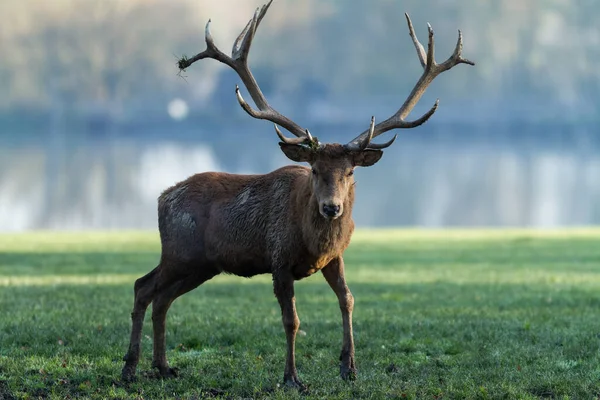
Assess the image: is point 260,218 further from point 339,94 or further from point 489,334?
point 339,94

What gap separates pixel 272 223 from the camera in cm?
A: 1120

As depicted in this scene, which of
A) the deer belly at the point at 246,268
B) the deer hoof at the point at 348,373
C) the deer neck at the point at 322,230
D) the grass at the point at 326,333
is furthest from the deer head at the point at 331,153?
the grass at the point at 326,333

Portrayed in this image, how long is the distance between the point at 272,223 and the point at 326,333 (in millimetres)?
2943

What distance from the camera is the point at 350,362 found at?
11047 mm

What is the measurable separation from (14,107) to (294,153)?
160m

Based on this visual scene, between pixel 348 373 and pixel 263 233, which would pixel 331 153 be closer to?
pixel 263 233

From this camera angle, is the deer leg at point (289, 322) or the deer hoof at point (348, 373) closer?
the deer leg at point (289, 322)

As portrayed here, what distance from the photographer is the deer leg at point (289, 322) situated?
10.6m

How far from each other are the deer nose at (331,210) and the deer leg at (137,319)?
2350mm

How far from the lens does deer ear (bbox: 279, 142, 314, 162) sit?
10.8 meters

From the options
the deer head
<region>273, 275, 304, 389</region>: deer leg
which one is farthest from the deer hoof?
the deer head

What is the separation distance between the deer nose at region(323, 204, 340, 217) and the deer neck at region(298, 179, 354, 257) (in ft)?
1.32

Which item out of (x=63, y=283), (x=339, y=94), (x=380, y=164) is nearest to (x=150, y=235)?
(x=63, y=283)

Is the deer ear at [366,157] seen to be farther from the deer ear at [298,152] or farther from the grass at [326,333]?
the grass at [326,333]
